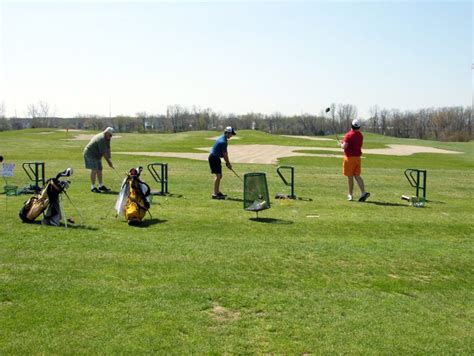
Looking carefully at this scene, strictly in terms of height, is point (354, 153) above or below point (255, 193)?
above

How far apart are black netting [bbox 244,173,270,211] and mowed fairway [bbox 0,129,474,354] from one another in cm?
36

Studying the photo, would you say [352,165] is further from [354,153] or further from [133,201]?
[133,201]

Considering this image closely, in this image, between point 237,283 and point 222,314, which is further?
point 237,283

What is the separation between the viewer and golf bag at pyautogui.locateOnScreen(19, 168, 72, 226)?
10.6 meters

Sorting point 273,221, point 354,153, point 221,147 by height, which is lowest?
point 273,221

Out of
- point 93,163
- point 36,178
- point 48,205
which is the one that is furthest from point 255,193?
point 36,178

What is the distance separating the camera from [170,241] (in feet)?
31.6

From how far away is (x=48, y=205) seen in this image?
1069cm

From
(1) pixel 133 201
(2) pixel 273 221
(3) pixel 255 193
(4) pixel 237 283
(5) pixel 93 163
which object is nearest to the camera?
(4) pixel 237 283

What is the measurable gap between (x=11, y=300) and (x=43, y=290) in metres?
0.45

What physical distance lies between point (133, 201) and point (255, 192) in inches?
117

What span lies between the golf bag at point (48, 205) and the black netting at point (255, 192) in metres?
3.99

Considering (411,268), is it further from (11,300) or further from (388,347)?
(11,300)

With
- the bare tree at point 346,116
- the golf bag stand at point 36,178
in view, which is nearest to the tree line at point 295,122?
the bare tree at point 346,116
